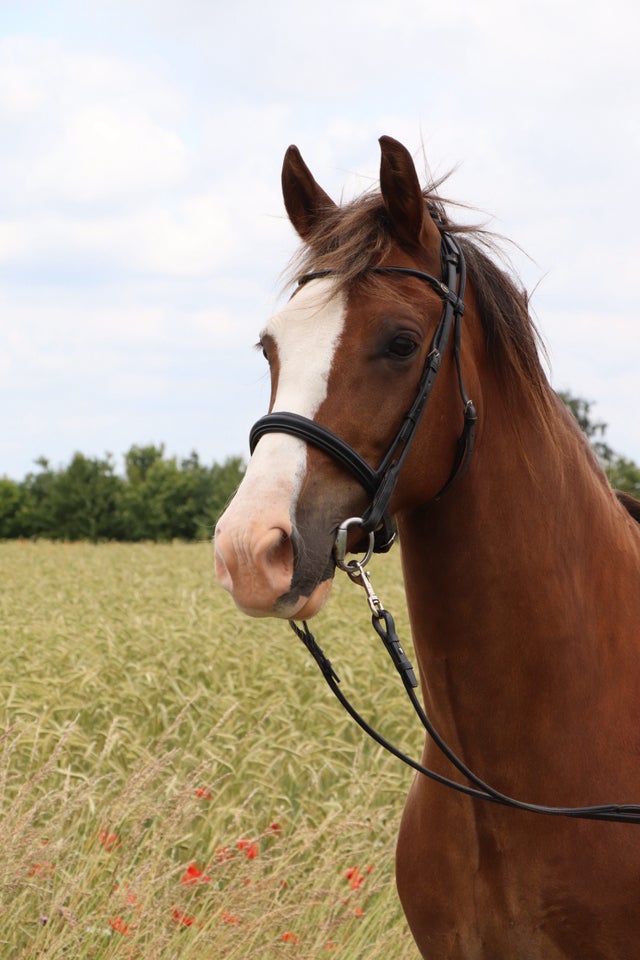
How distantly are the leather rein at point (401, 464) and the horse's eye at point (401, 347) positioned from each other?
6 centimetres

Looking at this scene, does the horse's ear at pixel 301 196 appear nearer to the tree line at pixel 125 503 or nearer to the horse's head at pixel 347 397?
the horse's head at pixel 347 397

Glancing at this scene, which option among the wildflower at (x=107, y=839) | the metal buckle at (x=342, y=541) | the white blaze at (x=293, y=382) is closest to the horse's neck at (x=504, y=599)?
the metal buckle at (x=342, y=541)

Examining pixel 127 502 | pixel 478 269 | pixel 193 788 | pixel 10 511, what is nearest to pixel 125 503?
pixel 127 502

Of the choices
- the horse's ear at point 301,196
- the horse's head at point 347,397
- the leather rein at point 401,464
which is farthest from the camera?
the horse's ear at point 301,196

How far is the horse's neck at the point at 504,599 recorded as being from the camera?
2.45 meters

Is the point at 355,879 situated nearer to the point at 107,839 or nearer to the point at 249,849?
the point at 249,849

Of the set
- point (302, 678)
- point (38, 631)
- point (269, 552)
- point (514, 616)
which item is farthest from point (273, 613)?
point (38, 631)

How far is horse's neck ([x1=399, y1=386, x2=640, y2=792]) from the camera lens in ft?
8.04

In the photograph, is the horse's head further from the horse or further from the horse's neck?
the horse's neck

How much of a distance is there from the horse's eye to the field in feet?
7.54

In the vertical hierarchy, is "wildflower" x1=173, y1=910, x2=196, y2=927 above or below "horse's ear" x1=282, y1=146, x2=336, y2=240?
below

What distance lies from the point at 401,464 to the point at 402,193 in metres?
0.68

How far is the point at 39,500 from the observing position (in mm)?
47406

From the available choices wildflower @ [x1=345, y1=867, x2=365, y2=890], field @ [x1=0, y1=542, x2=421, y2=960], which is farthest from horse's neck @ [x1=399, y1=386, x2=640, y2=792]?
wildflower @ [x1=345, y1=867, x2=365, y2=890]
